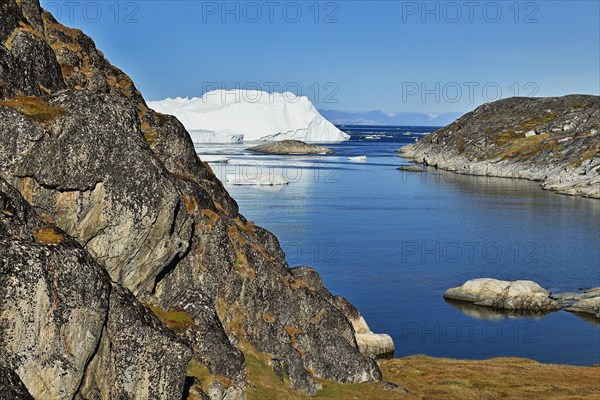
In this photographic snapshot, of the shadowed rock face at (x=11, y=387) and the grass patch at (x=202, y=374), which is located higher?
the shadowed rock face at (x=11, y=387)

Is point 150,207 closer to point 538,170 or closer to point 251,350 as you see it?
A: point 251,350

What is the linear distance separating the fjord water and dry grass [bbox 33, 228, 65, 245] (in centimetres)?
4146

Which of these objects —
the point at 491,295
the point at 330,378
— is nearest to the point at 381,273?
the point at 491,295

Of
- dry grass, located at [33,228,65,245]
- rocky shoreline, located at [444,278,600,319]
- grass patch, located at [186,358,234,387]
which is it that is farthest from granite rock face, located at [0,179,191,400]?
rocky shoreline, located at [444,278,600,319]

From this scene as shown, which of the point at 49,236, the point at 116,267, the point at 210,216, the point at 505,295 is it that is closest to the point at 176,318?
the point at 116,267

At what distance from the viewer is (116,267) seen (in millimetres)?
31844

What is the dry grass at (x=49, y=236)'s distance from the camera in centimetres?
2378

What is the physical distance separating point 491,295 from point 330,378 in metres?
36.1

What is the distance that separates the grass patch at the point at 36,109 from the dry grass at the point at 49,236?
6492mm

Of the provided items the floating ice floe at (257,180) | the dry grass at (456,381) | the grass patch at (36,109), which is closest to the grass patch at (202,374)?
the dry grass at (456,381)

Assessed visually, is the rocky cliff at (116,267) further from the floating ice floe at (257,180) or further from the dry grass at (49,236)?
the floating ice floe at (257,180)

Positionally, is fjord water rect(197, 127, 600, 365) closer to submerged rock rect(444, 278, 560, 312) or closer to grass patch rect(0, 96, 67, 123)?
submerged rock rect(444, 278, 560, 312)

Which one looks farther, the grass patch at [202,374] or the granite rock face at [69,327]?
the grass patch at [202,374]

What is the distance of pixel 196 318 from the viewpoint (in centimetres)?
3450
